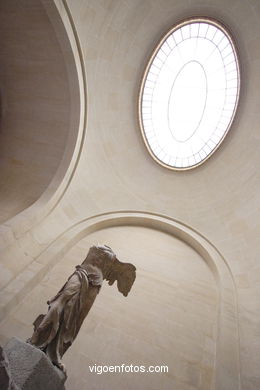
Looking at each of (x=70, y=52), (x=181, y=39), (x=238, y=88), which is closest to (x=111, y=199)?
(x=70, y=52)

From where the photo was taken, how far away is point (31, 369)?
2.43 meters

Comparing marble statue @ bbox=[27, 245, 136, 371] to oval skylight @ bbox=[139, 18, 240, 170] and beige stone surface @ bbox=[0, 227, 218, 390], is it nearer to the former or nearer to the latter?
beige stone surface @ bbox=[0, 227, 218, 390]

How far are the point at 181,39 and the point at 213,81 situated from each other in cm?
178

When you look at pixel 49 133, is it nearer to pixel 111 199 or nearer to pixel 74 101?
pixel 74 101

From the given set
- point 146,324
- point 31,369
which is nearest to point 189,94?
point 146,324

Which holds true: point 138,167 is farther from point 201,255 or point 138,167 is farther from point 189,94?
point 201,255

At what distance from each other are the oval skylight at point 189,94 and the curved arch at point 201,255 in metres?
2.46

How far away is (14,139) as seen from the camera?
26.1 ft

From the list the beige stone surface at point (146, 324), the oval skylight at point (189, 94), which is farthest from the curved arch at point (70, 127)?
the oval skylight at point (189, 94)

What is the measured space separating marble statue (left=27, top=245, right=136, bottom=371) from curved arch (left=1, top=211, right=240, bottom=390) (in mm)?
2178

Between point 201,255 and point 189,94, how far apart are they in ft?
20.9

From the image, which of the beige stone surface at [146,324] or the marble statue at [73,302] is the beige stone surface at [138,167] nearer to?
the beige stone surface at [146,324]

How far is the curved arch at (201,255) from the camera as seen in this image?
415 centimetres

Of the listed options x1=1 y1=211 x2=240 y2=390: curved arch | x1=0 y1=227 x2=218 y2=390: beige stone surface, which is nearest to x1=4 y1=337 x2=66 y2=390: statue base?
x1=0 y1=227 x2=218 y2=390: beige stone surface
